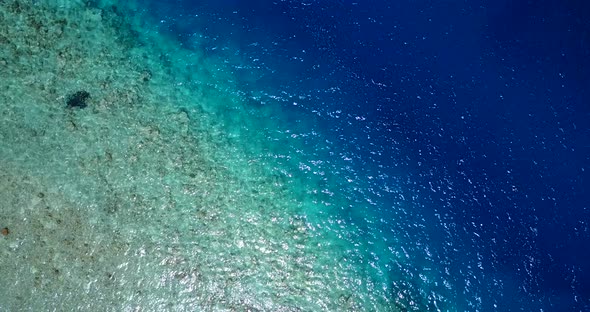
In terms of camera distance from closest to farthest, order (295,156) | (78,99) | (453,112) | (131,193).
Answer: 1. (131,193)
2. (78,99)
3. (295,156)
4. (453,112)

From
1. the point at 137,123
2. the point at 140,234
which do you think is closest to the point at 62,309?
the point at 140,234

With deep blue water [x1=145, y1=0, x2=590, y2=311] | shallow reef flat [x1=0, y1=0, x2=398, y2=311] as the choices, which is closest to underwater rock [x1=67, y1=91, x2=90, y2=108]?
shallow reef flat [x1=0, y1=0, x2=398, y2=311]

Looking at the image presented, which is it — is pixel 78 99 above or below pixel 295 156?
below

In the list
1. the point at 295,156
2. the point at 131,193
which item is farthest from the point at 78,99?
the point at 295,156

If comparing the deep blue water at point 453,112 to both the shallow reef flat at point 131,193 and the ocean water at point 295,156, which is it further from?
the shallow reef flat at point 131,193

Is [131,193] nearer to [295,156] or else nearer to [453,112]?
[295,156]

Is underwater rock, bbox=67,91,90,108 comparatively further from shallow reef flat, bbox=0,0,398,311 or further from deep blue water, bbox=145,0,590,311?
deep blue water, bbox=145,0,590,311
